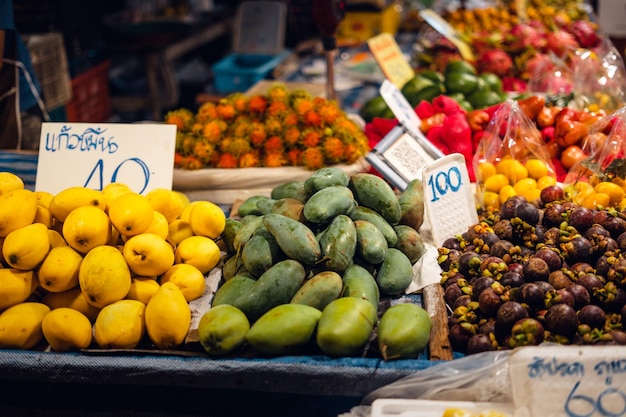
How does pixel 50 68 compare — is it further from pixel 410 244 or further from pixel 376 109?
pixel 410 244

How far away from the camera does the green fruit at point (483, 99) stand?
8.91 feet

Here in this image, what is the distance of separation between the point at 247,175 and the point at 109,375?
3.54 feet

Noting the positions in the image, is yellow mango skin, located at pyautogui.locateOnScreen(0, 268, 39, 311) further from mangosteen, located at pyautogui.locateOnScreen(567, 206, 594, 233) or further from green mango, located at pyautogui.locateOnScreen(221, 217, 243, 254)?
mangosteen, located at pyautogui.locateOnScreen(567, 206, 594, 233)

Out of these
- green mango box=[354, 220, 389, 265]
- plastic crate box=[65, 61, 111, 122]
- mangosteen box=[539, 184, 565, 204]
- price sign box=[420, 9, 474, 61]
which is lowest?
plastic crate box=[65, 61, 111, 122]

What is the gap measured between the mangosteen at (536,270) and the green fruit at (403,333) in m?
Result: 0.27

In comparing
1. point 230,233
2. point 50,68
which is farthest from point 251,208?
point 50,68

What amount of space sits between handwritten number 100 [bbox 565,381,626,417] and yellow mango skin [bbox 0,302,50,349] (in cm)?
122

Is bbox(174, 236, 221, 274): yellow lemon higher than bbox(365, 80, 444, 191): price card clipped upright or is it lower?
lower

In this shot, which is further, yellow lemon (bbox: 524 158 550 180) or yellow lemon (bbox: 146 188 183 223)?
yellow lemon (bbox: 524 158 550 180)

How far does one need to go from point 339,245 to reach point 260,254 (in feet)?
0.65

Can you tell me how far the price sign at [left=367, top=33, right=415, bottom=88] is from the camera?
3.16 metres

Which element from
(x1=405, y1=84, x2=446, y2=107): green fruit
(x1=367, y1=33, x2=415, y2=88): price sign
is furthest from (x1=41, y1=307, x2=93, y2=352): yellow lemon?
(x1=367, y1=33, x2=415, y2=88): price sign

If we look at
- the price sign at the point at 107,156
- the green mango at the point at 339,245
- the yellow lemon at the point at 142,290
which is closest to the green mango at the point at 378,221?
the green mango at the point at 339,245

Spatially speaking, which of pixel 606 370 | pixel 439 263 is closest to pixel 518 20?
pixel 439 263
